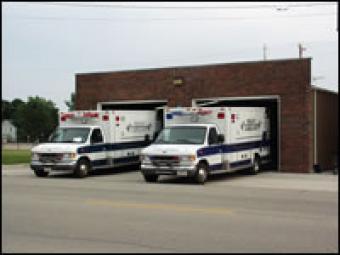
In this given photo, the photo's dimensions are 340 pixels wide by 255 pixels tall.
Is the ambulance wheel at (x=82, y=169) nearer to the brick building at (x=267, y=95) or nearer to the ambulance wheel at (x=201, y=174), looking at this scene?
the ambulance wheel at (x=201, y=174)

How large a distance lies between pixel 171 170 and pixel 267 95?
29.1 feet

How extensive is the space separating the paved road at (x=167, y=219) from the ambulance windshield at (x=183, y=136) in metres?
2.71

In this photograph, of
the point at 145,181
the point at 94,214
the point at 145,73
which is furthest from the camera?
the point at 145,73

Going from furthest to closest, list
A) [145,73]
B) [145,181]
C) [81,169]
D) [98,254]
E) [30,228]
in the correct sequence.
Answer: [145,73], [81,169], [145,181], [30,228], [98,254]

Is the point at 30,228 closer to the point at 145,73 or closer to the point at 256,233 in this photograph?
the point at 256,233

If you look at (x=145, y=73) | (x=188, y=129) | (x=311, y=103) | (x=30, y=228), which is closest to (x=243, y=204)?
(x=30, y=228)

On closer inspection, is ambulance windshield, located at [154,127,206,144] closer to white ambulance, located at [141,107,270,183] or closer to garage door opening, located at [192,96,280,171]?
white ambulance, located at [141,107,270,183]

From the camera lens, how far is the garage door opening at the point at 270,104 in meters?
26.3

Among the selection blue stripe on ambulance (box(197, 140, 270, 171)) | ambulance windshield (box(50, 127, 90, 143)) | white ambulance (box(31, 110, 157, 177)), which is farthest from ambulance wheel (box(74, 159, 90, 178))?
blue stripe on ambulance (box(197, 140, 270, 171))

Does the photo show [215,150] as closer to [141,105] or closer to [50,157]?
→ [50,157]

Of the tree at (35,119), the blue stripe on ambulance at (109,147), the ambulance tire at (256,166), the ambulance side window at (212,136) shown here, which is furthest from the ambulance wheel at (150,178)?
the tree at (35,119)

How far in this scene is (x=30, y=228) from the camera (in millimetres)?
9109

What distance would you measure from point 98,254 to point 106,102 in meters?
24.2

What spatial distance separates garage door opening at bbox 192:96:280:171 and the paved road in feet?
28.5
